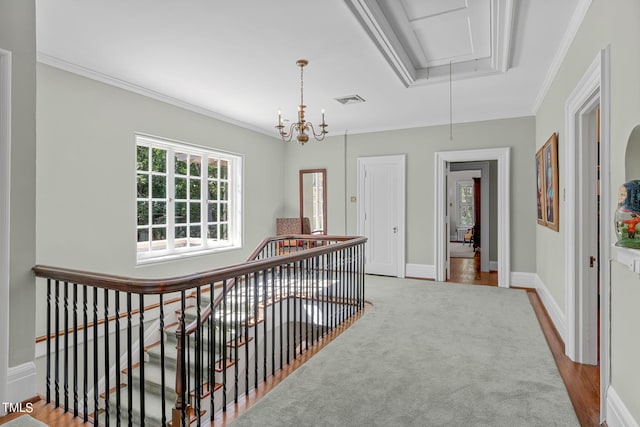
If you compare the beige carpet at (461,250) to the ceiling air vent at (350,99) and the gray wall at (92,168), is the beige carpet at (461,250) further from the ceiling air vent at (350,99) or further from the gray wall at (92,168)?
the gray wall at (92,168)

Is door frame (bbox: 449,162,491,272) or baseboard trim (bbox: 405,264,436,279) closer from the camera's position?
baseboard trim (bbox: 405,264,436,279)

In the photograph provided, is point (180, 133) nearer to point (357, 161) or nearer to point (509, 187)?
point (357, 161)

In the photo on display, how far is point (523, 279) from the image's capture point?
18.0 feet

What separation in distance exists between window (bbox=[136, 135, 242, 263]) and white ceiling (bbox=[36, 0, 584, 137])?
0.77m

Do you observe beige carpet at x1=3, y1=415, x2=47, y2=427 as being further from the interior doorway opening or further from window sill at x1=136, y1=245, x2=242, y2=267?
the interior doorway opening

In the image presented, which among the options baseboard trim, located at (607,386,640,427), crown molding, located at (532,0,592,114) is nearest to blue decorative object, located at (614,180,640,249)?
baseboard trim, located at (607,386,640,427)

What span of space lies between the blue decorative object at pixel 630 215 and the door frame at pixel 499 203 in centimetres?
419

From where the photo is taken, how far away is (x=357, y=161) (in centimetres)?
675

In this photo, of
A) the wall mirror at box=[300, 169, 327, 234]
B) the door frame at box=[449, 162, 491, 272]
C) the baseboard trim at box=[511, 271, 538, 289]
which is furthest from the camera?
the wall mirror at box=[300, 169, 327, 234]

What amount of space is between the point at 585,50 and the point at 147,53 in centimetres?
357

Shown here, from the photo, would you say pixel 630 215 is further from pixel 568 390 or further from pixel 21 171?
pixel 21 171

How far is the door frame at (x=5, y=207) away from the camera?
210cm

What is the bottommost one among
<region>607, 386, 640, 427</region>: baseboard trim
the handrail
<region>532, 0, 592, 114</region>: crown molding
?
<region>607, 386, 640, 427</region>: baseboard trim

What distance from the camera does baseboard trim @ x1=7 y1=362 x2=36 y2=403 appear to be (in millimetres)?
2121
